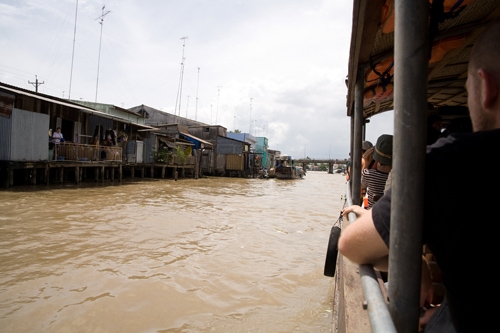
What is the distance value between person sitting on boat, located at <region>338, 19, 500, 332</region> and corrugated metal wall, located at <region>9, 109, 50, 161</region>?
14466mm

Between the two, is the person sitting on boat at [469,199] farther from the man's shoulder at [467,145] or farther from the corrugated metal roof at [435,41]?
the corrugated metal roof at [435,41]

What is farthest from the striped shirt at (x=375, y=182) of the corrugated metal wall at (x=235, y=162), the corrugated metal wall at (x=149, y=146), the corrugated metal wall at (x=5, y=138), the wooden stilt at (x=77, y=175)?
the corrugated metal wall at (x=235, y=162)

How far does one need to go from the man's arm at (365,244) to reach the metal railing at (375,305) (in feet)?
0.17

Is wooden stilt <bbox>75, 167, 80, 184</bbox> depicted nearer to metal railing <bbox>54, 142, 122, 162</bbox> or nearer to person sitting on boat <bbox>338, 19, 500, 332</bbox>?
metal railing <bbox>54, 142, 122, 162</bbox>

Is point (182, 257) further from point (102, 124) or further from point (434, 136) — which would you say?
point (102, 124)

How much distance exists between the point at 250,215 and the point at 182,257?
485 cm

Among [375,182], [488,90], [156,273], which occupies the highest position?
[488,90]

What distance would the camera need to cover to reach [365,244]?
3.50ft

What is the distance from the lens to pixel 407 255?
867 mm

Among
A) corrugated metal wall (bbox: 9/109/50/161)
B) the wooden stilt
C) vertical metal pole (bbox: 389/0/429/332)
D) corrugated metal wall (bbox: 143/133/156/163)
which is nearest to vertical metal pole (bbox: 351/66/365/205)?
vertical metal pole (bbox: 389/0/429/332)

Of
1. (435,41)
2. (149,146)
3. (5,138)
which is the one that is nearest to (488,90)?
A: (435,41)

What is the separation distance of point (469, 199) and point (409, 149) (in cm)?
19

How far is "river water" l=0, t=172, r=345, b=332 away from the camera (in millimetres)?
3680

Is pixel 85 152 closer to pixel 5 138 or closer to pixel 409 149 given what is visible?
pixel 5 138
